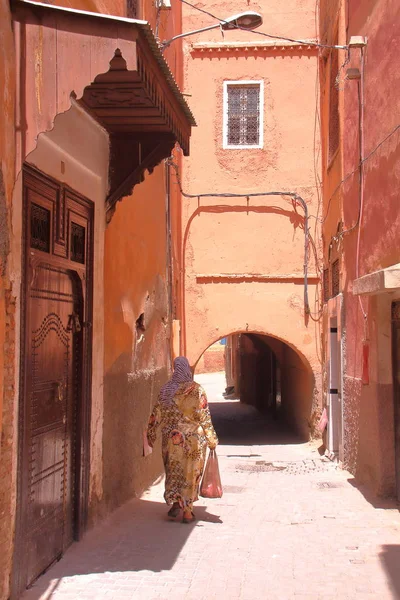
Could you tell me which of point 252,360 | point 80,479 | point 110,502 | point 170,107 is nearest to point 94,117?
point 170,107

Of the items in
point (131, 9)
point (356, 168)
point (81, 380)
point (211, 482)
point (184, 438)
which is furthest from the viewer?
point (356, 168)

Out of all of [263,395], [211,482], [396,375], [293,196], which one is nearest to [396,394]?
[396,375]

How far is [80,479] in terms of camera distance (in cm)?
629

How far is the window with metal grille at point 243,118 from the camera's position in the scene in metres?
13.6

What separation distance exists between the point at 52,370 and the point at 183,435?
203 centimetres

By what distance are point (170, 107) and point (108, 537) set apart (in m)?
3.77

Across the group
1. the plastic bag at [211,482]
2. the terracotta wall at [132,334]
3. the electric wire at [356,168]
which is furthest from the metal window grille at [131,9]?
the plastic bag at [211,482]

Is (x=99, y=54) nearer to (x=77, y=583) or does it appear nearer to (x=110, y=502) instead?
(x=77, y=583)

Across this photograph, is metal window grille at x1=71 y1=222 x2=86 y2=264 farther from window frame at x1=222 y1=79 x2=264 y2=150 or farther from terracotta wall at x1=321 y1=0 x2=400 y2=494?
window frame at x1=222 y1=79 x2=264 y2=150

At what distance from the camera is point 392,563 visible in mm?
5867

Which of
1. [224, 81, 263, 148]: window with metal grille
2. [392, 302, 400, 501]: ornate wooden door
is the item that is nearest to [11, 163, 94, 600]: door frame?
[392, 302, 400, 501]: ornate wooden door

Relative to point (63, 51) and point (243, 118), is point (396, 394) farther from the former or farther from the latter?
point (243, 118)

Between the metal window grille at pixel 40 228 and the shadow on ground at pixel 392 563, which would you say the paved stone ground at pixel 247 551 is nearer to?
the shadow on ground at pixel 392 563

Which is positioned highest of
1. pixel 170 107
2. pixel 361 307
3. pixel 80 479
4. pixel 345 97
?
pixel 345 97
